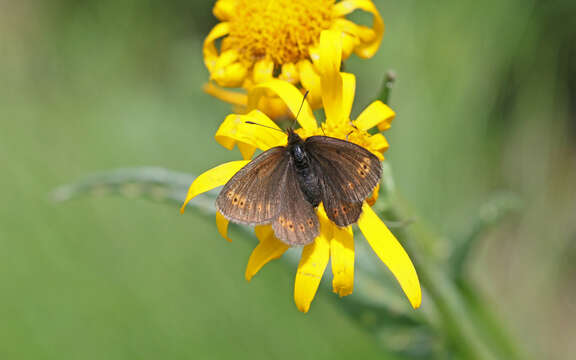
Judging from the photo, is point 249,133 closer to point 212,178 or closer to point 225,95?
point 212,178

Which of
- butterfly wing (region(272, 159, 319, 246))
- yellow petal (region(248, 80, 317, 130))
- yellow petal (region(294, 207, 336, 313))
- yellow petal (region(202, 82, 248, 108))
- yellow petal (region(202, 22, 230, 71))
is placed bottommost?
yellow petal (region(294, 207, 336, 313))

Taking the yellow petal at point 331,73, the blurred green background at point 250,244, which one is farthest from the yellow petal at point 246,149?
→ the blurred green background at point 250,244

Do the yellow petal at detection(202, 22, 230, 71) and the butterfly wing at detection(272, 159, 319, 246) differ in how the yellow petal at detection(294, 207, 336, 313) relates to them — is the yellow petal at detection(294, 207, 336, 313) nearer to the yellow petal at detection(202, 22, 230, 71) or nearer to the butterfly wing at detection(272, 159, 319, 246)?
the butterfly wing at detection(272, 159, 319, 246)

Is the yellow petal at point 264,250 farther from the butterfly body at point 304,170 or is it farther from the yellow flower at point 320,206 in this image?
the butterfly body at point 304,170

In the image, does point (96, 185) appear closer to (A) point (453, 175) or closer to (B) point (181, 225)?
(B) point (181, 225)

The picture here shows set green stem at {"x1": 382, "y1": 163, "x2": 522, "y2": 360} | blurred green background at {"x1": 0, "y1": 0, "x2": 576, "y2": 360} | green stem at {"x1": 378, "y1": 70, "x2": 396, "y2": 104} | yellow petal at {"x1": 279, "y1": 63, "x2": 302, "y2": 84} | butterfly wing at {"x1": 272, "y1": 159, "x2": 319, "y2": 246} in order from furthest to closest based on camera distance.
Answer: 1. blurred green background at {"x1": 0, "y1": 0, "x2": 576, "y2": 360}
2. green stem at {"x1": 382, "y1": 163, "x2": 522, "y2": 360}
3. yellow petal at {"x1": 279, "y1": 63, "x2": 302, "y2": 84}
4. green stem at {"x1": 378, "y1": 70, "x2": 396, "y2": 104}
5. butterfly wing at {"x1": 272, "y1": 159, "x2": 319, "y2": 246}

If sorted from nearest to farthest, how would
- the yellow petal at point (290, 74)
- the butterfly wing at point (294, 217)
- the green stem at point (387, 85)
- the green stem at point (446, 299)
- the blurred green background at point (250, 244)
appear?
the butterfly wing at point (294, 217)
the green stem at point (387, 85)
the yellow petal at point (290, 74)
the green stem at point (446, 299)
the blurred green background at point (250, 244)

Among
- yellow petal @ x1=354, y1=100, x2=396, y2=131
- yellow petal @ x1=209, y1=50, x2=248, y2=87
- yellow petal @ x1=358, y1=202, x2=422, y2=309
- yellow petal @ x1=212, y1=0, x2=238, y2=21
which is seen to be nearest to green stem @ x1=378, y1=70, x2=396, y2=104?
yellow petal @ x1=354, y1=100, x2=396, y2=131

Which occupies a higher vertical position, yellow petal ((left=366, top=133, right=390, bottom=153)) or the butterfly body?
yellow petal ((left=366, top=133, right=390, bottom=153))

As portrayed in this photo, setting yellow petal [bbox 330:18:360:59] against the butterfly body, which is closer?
the butterfly body
